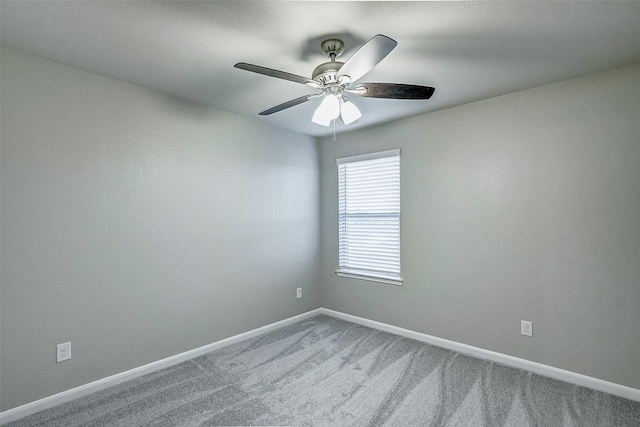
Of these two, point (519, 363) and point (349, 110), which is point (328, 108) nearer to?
point (349, 110)

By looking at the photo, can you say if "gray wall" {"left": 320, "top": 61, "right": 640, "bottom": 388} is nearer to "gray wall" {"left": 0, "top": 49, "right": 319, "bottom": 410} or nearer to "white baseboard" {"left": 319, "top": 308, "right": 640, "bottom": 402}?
"white baseboard" {"left": 319, "top": 308, "right": 640, "bottom": 402}

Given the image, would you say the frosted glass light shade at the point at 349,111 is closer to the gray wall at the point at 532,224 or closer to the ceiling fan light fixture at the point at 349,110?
the ceiling fan light fixture at the point at 349,110

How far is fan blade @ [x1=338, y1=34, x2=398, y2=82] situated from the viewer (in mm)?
1418

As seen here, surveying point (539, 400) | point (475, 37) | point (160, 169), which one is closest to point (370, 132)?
point (475, 37)

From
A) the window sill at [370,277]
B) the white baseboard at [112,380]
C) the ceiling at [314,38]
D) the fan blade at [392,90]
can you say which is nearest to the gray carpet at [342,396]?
the white baseboard at [112,380]

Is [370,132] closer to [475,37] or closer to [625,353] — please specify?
[475,37]

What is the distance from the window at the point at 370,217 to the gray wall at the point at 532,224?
0.15 metres

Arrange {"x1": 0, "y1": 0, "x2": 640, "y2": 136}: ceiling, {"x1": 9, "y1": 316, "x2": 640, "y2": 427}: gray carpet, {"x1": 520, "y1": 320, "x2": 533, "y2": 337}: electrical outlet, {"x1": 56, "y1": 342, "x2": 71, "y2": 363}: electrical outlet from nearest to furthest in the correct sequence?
{"x1": 0, "y1": 0, "x2": 640, "y2": 136}: ceiling → {"x1": 9, "y1": 316, "x2": 640, "y2": 427}: gray carpet → {"x1": 56, "y1": 342, "x2": 71, "y2": 363}: electrical outlet → {"x1": 520, "y1": 320, "x2": 533, "y2": 337}: electrical outlet

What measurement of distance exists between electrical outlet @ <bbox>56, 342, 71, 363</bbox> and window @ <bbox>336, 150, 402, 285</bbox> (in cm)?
272

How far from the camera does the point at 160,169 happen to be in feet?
9.11

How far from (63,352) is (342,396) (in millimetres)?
2001

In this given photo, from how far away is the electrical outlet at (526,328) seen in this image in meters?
2.70

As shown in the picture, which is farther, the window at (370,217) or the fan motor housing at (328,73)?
the window at (370,217)

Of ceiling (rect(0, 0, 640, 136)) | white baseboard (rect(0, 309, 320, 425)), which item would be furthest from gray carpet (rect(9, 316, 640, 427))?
ceiling (rect(0, 0, 640, 136))
